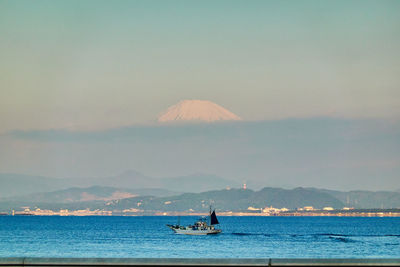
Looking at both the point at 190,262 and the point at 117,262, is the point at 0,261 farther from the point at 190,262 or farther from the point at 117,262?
the point at 190,262

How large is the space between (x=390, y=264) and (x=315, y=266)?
130 centimetres

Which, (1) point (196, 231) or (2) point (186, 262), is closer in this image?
(2) point (186, 262)

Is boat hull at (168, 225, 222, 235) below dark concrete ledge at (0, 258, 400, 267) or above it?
above

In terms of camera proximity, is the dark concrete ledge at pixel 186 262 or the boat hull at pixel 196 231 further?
the boat hull at pixel 196 231

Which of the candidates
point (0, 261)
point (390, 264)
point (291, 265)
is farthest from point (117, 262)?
point (390, 264)

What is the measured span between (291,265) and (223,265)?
3.83 feet

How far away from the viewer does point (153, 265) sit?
→ 12.4 metres

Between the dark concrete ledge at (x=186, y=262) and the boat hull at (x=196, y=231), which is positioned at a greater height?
the boat hull at (x=196, y=231)

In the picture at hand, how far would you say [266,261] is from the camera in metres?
12.3

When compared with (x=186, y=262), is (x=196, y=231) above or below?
above

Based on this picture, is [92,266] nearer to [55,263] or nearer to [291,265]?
[55,263]

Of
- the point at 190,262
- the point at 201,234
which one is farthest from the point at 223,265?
the point at 201,234

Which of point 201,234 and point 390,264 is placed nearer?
point 390,264

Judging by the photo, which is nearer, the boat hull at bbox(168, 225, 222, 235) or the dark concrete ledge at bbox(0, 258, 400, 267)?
the dark concrete ledge at bbox(0, 258, 400, 267)
